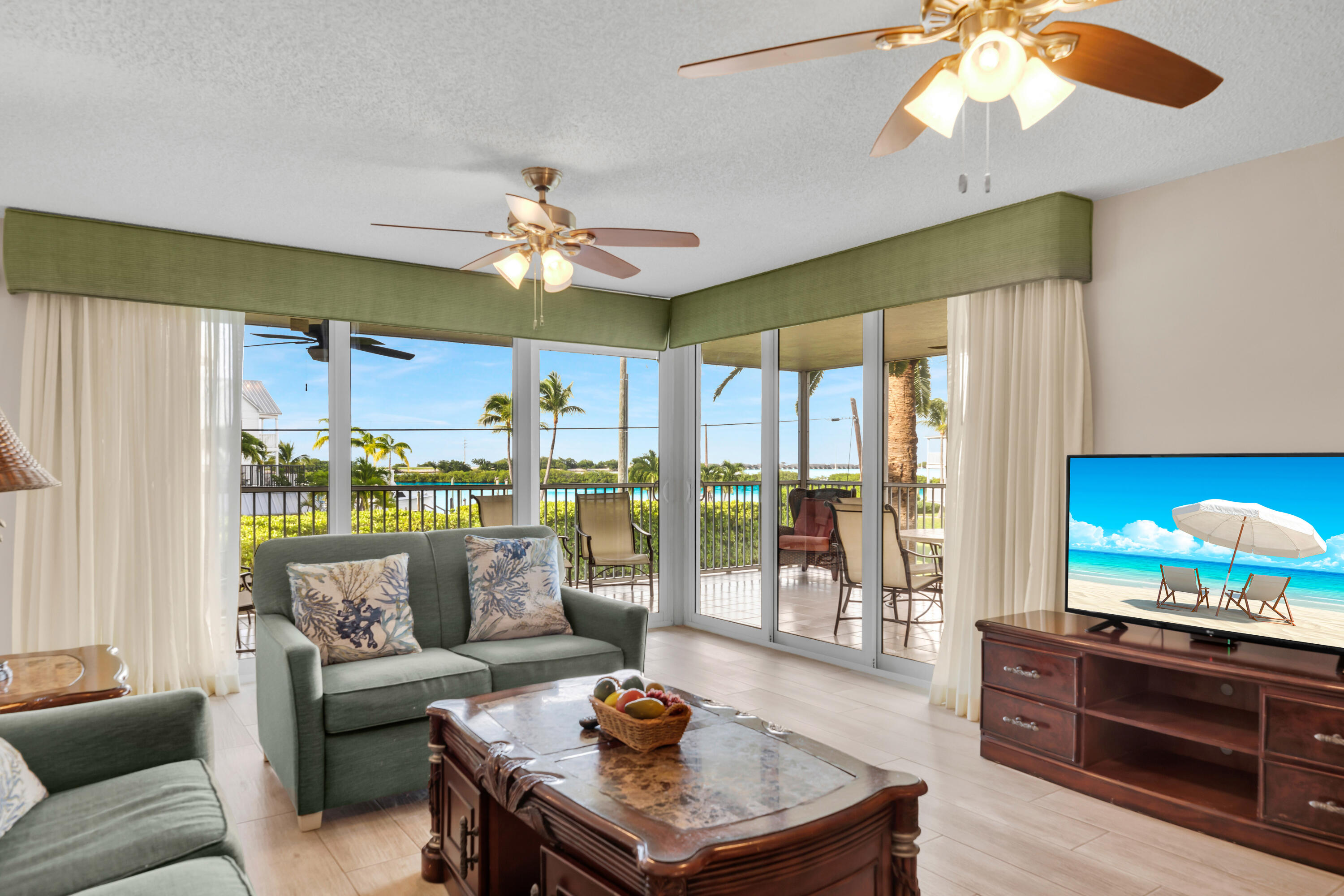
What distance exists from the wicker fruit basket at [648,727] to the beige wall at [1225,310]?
2448 mm

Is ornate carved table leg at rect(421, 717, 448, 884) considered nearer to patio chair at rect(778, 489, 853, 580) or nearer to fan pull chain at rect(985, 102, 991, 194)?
fan pull chain at rect(985, 102, 991, 194)

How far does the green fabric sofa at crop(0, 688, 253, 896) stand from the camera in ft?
5.21

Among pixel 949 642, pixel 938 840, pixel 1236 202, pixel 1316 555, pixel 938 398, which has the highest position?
pixel 1236 202

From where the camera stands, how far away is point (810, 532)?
17.0 feet

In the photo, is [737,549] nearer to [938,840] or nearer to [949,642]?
[949,642]

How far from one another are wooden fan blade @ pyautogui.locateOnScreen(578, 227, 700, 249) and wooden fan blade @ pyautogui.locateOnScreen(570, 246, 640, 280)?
175 millimetres

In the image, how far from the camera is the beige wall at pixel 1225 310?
9.71 feet

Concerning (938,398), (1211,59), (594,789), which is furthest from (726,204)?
(594,789)

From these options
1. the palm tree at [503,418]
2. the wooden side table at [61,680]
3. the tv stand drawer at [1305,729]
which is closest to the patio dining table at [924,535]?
the tv stand drawer at [1305,729]

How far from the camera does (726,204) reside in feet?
12.3

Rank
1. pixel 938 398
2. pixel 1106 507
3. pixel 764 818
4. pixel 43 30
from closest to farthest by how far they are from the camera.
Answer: pixel 764 818, pixel 43 30, pixel 1106 507, pixel 938 398

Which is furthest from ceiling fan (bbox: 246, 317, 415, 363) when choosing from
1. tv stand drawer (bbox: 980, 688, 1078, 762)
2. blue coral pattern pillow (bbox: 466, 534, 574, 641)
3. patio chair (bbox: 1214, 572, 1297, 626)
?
patio chair (bbox: 1214, 572, 1297, 626)

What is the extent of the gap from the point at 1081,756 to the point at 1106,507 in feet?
3.16

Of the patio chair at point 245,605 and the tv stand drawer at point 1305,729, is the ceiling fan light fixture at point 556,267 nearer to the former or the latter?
the patio chair at point 245,605
